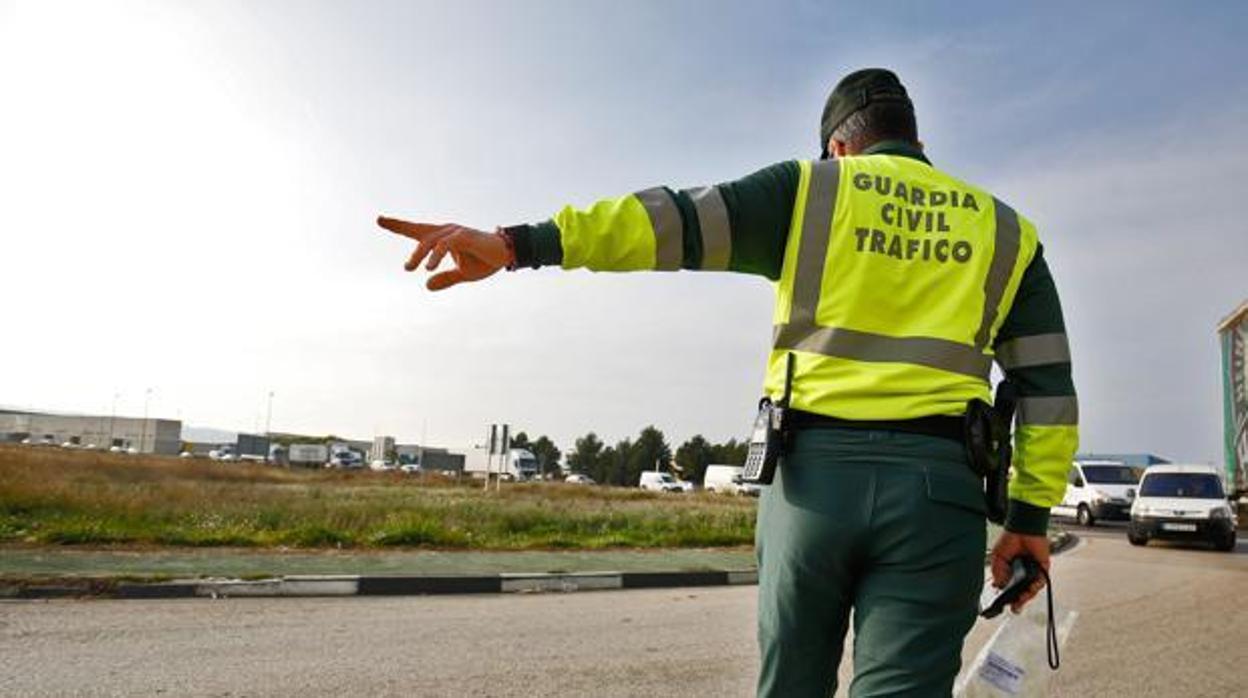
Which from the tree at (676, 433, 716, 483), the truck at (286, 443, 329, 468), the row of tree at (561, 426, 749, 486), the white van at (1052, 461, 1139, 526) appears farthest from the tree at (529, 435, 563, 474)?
the white van at (1052, 461, 1139, 526)

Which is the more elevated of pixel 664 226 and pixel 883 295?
pixel 664 226

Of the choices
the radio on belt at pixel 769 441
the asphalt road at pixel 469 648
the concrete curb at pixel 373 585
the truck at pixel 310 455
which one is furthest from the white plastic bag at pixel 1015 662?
the truck at pixel 310 455

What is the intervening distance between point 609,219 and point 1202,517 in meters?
18.7

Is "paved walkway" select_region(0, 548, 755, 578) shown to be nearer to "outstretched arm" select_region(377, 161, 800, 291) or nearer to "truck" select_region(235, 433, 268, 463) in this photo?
"outstretched arm" select_region(377, 161, 800, 291)

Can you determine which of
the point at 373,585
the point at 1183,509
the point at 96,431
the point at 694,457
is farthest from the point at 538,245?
the point at 96,431

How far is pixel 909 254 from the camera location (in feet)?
6.62

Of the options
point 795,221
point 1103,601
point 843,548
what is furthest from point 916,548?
point 1103,601

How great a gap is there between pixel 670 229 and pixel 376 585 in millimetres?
6949

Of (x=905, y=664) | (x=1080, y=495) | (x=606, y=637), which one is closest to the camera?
(x=905, y=664)

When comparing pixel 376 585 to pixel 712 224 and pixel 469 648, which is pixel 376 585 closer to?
pixel 469 648

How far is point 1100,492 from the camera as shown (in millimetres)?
23969

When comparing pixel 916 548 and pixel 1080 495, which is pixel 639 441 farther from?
pixel 916 548

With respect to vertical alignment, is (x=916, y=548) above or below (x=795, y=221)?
below

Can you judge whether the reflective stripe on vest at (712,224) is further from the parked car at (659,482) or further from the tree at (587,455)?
the tree at (587,455)
